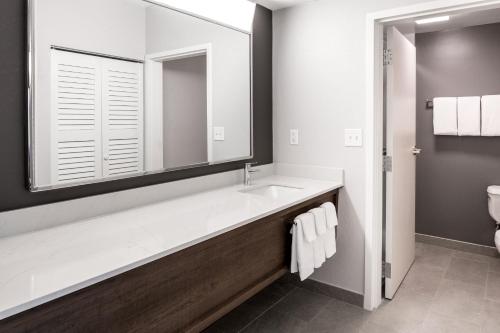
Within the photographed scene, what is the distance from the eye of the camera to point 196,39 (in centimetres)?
221

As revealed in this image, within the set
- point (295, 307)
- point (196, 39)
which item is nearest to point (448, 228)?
point (295, 307)

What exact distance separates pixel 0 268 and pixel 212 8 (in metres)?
1.81

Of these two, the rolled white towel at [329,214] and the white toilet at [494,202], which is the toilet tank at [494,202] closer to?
the white toilet at [494,202]

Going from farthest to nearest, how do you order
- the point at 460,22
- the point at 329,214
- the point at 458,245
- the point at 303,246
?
the point at 458,245, the point at 460,22, the point at 329,214, the point at 303,246

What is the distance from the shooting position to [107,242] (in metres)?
1.31

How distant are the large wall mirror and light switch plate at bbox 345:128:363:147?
73 cm

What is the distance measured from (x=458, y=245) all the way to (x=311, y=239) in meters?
2.27

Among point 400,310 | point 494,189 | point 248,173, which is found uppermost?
point 248,173

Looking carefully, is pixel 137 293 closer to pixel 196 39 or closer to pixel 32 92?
pixel 32 92

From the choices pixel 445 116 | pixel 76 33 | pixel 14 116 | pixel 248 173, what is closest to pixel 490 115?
pixel 445 116

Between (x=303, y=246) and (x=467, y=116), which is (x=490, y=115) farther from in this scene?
(x=303, y=246)


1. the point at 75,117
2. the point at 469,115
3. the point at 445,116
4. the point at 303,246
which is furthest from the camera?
the point at 445,116

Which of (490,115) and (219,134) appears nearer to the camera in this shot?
(219,134)

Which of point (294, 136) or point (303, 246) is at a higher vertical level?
point (294, 136)
